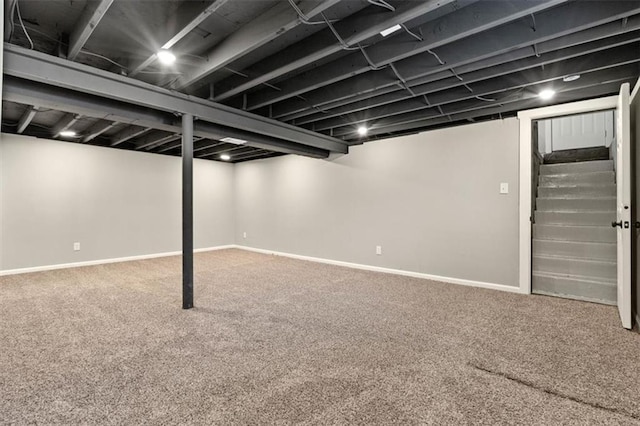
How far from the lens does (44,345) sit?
2283mm

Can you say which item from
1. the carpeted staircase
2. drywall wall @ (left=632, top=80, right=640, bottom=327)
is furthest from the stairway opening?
drywall wall @ (left=632, top=80, right=640, bottom=327)

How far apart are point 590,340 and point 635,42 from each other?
7.53 ft

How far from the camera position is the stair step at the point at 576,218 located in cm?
353

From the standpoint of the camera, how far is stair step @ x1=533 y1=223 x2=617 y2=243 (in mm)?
3409

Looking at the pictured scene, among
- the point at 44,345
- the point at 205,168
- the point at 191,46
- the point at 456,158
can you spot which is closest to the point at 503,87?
the point at 456,158

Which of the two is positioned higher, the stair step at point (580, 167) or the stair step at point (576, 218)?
the stair step at point (580, 167)

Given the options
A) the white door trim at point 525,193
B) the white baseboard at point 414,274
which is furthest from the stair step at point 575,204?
the white baseboard at point 414,274

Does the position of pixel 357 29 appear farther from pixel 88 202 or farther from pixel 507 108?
pixel 88 202

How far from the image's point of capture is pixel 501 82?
2.99 m

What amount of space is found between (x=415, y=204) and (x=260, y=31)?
10.2 ft

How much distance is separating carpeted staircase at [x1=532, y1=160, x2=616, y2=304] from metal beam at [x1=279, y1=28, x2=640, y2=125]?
2120 mm

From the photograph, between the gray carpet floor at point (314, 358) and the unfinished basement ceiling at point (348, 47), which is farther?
the unfinished basement ceiling at point (348, 47)

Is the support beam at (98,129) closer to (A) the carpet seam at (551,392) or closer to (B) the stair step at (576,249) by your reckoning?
(A) the carpet seam at (551,392)

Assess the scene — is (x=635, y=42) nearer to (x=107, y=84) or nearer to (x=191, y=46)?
(x=191, y=46)
